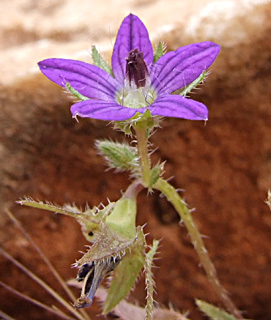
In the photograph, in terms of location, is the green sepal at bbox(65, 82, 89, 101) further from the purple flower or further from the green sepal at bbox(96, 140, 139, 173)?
the green sepal at bbox(96, 140, 139, 173)

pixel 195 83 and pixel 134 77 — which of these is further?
pixel 134 77

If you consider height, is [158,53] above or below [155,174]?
above

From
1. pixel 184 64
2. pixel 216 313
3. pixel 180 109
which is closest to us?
pixel 180 109

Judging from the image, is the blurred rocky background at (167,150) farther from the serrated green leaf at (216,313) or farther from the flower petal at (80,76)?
the flower petal at (80,76)

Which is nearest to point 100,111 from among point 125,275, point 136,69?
point 136,69

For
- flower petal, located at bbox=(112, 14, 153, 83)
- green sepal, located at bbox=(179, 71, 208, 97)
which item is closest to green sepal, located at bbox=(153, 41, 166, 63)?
flower petal, located at bbox=(112, 14, 153, 83)

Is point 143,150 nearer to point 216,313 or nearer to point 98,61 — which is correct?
point 98,61

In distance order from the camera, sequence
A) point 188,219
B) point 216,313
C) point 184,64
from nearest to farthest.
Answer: point 184,64, point 188,219, point 216,313
